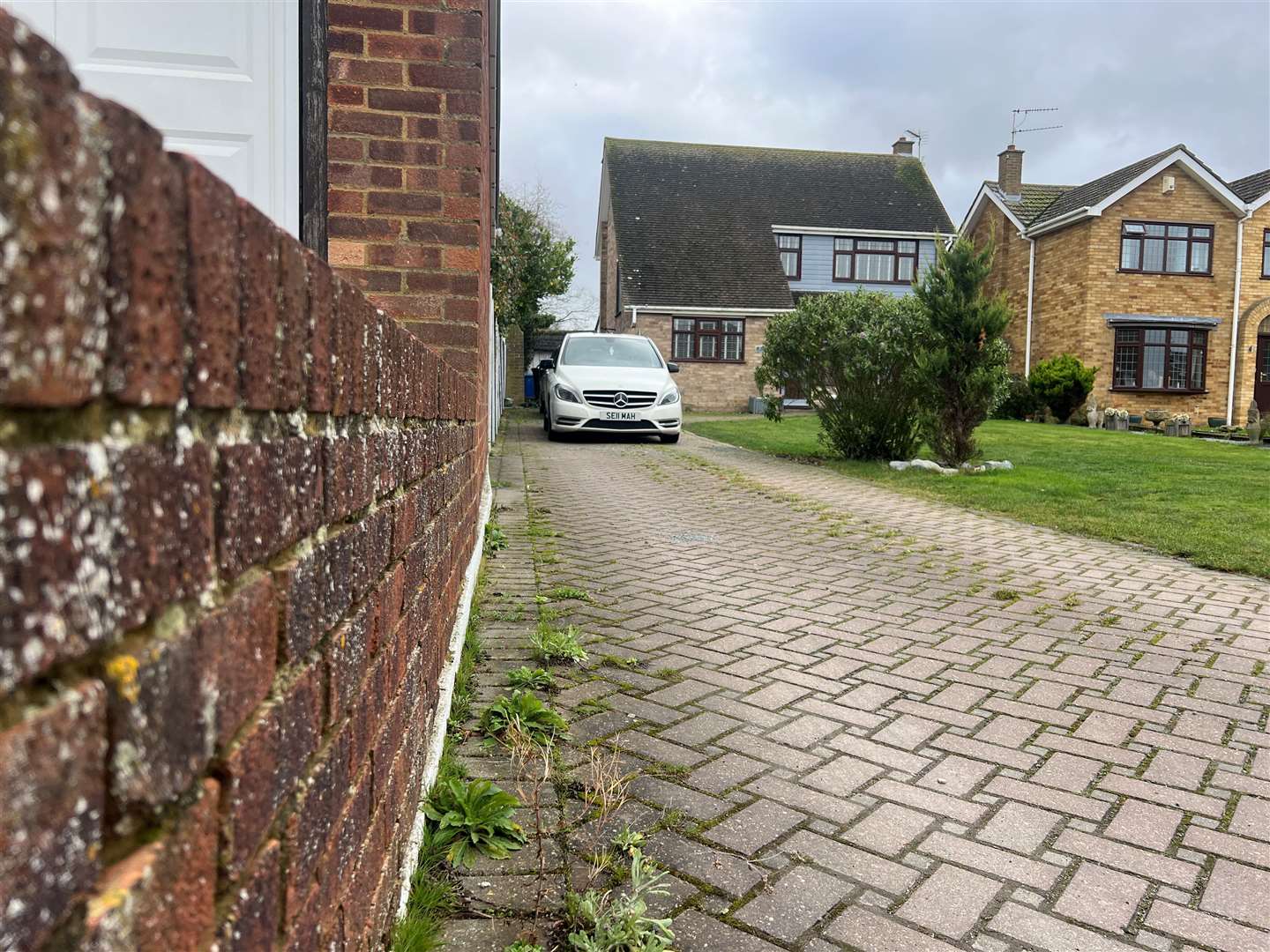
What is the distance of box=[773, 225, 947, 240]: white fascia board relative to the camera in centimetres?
3328

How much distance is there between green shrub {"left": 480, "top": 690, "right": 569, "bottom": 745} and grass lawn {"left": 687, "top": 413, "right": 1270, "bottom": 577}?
5346mm

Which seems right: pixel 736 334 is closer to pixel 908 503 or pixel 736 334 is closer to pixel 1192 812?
pixel 908 503

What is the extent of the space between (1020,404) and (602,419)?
Result: 53.9 feet

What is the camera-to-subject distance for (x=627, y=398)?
14664 mm

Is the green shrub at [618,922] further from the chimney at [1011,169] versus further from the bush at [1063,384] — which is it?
the chimney at [1011,169]

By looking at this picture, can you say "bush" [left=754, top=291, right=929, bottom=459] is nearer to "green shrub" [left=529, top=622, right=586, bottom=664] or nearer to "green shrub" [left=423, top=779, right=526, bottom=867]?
"green shrub" [left=529, top=622, right=586, bottom=664]

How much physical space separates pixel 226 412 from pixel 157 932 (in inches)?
15.4

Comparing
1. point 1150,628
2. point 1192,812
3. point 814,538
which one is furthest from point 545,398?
point 1192,812

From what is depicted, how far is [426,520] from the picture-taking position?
2.25m

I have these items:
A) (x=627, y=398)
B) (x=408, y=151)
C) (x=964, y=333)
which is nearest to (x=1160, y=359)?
(x=964, y=333)

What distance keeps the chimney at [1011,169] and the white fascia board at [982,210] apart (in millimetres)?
625

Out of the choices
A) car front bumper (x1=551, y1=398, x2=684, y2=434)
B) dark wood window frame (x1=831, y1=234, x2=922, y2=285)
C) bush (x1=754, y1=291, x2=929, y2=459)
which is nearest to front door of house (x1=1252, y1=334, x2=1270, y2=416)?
dark wood window frame (x1=831, y1=234, x2=922, y2=285)

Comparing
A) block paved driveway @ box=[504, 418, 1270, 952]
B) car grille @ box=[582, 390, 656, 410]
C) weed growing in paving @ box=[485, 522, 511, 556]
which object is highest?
car grille @ box=[582, 390, 656, 410]

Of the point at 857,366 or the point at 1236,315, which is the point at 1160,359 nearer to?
the point at 1236,315
